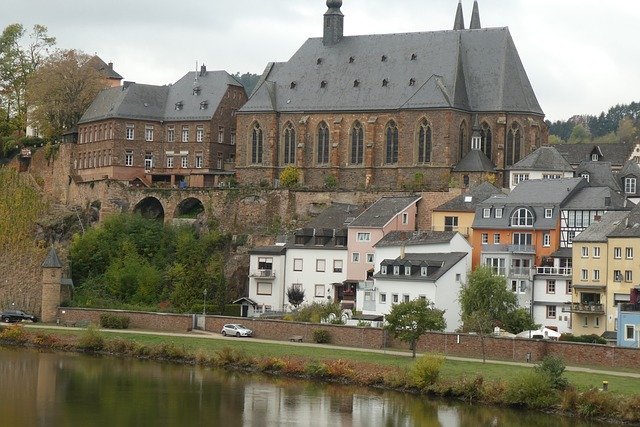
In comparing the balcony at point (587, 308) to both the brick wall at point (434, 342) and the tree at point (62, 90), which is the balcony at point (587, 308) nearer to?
the brick wall at point (434, 342)

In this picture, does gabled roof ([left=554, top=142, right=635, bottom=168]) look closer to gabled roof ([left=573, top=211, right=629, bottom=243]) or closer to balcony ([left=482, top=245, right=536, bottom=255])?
balcony ([left=482, top=245, right=536, bottom=255])

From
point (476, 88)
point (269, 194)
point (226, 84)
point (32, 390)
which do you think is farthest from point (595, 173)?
point (32, 390)

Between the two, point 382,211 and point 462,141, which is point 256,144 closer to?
point 462,141

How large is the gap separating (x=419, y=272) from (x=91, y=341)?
58.4 ft

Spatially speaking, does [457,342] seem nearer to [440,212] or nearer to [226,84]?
[440,212]

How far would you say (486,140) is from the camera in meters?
96.6

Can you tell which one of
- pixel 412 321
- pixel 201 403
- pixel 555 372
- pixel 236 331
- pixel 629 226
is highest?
pixel 629 226

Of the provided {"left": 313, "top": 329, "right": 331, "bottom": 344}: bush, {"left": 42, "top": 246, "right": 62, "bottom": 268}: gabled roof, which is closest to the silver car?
{"left": 313, "top": 329, "right": 331, "bottom": 344}: bush

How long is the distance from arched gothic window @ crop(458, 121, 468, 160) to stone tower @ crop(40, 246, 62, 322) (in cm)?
2802

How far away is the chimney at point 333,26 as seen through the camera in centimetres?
10462

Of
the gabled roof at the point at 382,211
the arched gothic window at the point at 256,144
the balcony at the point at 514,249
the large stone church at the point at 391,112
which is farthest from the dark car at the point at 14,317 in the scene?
the balcony at the point at 514,249

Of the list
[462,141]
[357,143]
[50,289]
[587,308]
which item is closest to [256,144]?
[357,143]

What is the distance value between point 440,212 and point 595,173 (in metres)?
11.7

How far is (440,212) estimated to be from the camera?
84.8 meters
